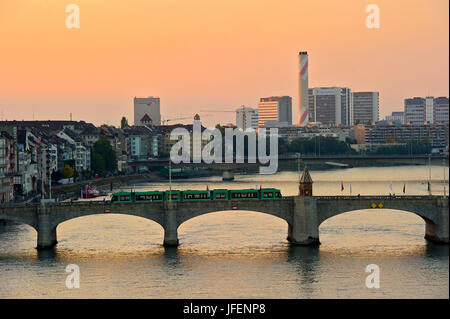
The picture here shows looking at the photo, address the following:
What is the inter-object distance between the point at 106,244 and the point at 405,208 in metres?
25.2

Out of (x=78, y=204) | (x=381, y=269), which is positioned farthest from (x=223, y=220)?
(x=381, y=269)

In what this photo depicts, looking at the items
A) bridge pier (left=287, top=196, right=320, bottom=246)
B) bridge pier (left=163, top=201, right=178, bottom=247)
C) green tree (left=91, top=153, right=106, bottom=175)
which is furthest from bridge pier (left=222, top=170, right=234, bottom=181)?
bridge pier (left=287, top=196, right=320, bottom=246)

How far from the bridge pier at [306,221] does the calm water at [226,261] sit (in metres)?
1.42

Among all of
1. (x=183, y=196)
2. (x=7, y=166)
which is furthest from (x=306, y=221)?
(x=7, y=166)

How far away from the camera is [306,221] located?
2756 inches

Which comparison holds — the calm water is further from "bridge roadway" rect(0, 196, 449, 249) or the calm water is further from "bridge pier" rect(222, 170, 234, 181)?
"bridge pier" rect(222, 170, 234, 181)

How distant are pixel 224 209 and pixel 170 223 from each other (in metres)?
4.54

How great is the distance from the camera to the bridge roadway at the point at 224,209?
230 feet

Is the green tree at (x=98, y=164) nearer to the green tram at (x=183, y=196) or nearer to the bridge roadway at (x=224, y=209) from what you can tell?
the bridge roadway at (x=224, y=209)

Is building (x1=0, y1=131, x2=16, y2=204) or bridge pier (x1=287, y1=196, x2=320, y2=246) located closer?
bridge pier (x1=287, y1=196, x2=320, y2=246)

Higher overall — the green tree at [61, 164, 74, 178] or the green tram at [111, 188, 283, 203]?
the green tram at [111, 188, 283, 203]

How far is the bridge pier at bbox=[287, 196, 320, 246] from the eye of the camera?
6994cm

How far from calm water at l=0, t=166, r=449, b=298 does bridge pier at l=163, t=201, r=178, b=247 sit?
1006 mm

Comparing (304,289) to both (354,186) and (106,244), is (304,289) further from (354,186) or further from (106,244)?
(354,186)
